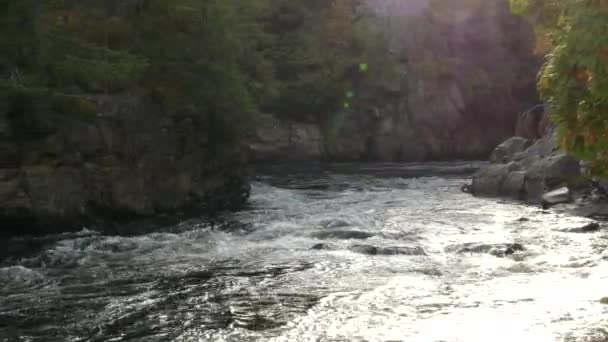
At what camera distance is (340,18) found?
5319 centimetres

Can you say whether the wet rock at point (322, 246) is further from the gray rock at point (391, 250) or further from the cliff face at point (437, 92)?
the cliff face at point (437, 92)

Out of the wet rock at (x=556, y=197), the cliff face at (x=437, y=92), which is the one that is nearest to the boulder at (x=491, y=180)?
the wet rock at (x=556, y=197)

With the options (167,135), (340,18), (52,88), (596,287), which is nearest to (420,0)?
(340,18)

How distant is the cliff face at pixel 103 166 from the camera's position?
62.2 feet

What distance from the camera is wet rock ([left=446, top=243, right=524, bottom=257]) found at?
57.0ft

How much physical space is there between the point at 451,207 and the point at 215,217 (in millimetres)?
8592

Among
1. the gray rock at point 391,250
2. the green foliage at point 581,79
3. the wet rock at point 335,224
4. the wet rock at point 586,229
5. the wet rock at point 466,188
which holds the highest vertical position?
the green foliage at point 581,79

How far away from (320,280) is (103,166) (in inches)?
373

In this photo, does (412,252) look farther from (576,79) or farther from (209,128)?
(209,128)

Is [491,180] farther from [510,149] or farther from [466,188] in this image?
[510,149]

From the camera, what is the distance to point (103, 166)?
21.4 meters

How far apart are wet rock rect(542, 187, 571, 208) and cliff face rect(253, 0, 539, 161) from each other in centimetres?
2421

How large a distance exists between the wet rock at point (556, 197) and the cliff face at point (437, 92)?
79.4 feet

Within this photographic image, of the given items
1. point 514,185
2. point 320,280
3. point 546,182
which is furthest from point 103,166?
point 546,182
